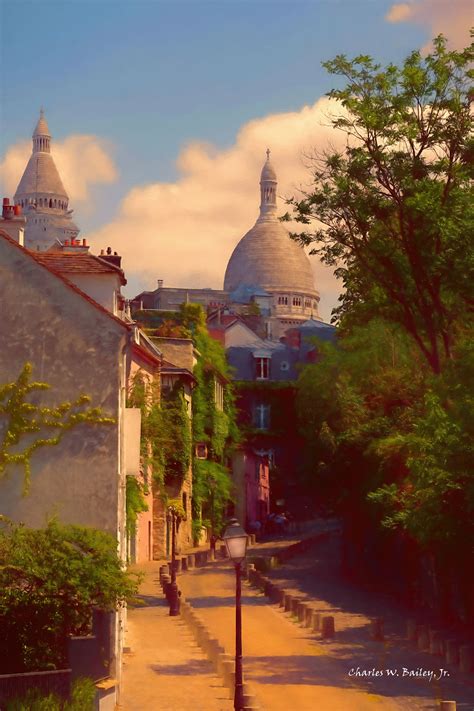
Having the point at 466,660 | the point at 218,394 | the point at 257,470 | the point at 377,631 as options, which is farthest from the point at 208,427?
the point at 466,660

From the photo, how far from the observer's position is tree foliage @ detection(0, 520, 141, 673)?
22422mm

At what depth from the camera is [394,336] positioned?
50.9m

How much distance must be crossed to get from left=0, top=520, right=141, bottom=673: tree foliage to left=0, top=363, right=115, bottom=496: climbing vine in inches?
76.0

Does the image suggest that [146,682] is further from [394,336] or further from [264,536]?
[264,536]

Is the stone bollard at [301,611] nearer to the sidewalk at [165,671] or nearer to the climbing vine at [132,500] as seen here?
the sidewalk at [165,671]

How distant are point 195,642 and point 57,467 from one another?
947 cm

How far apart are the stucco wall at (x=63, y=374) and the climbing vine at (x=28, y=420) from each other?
0.44ft

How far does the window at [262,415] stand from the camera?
319 feet

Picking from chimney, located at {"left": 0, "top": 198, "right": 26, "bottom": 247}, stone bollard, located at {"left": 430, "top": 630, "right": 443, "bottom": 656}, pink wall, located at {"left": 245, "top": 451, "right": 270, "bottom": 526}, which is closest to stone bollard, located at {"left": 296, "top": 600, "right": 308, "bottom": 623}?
stone bollard, located at {"left": 430, "top": 630, "right": 443, "bottom": 656}

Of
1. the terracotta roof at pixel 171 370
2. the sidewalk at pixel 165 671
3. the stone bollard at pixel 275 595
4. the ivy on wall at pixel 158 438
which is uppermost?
the terracotta roof at pixel 171 370

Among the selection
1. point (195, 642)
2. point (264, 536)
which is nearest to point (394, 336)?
point (195, 642)

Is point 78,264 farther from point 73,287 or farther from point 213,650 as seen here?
point 213,650

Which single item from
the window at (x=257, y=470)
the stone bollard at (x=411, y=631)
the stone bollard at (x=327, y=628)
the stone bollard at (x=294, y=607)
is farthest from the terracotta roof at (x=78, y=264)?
the window at (x=257, y=470)

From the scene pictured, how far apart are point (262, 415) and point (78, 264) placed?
68.7 metres
